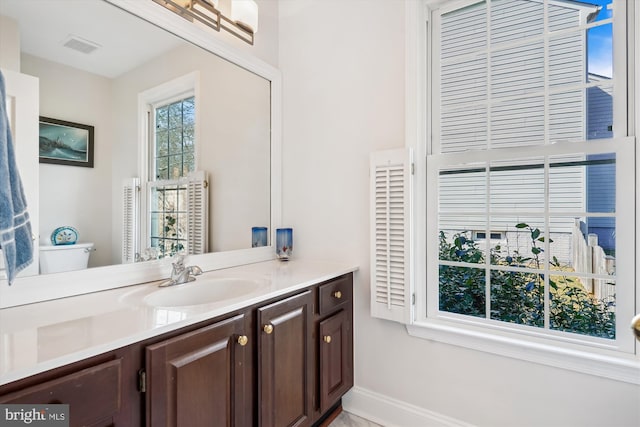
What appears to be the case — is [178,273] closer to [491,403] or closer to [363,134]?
[363,134]

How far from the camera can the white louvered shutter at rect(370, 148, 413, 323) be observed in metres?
1.67

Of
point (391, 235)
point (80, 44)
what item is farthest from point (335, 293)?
point (80, 44)

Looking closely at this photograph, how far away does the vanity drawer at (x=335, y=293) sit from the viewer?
1.64m

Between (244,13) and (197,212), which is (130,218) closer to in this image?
(197,212)

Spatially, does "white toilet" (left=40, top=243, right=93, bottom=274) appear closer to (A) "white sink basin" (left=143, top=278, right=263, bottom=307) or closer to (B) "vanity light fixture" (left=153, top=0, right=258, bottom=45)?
(A) "white sink basin" (left=143, top=278, right=263, bottom=307)

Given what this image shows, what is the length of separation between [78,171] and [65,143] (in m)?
0.11

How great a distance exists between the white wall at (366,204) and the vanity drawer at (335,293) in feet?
0.27

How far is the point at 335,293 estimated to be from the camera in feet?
5.70

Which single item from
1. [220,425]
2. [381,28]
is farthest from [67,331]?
[381,28]

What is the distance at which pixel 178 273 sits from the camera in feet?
4.79

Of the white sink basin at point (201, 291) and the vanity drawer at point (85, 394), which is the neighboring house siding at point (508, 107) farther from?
the vanity drawer at point (85, 394)

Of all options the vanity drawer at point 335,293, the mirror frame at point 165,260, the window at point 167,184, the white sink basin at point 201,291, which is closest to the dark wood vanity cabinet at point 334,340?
the vanity drawer at point 335,293

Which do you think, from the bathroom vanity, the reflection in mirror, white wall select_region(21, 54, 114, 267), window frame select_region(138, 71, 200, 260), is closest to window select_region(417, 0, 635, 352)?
the bathroom vanity

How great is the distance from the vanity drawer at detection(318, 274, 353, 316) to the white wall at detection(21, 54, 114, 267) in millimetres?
934
